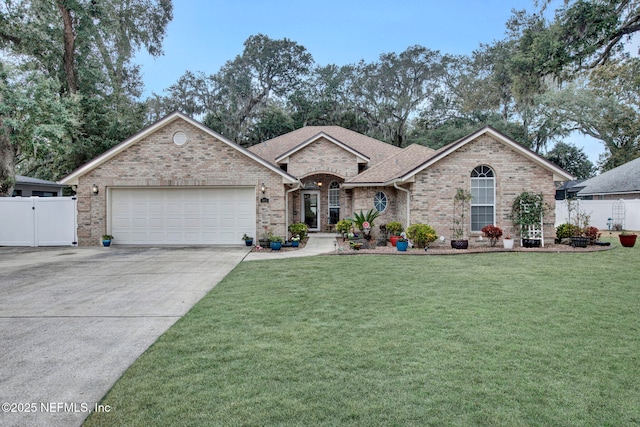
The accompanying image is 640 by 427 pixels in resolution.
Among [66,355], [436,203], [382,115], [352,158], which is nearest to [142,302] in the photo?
[66,355]

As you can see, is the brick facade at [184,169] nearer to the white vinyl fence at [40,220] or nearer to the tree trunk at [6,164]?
the white vinyl fence at [40,220]

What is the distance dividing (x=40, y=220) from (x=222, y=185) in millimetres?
7515

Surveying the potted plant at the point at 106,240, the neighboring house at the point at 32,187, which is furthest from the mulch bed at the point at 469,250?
the neighboring house at the point at 32,187

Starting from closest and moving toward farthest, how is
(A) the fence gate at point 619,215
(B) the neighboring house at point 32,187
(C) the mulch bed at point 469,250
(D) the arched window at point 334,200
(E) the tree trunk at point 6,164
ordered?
1. (C) the mulch bed at point 469,250
2. (E) the tree trunk at point 6,164
3. (D) the arched window at point 334,200
4. (A) the fence gate at point 619,215
5. (B) the neighboring house at point 32,187

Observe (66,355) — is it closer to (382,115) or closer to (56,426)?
(56,426)

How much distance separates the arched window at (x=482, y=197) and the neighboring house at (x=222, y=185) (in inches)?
1.4

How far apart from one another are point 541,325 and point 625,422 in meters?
2.23

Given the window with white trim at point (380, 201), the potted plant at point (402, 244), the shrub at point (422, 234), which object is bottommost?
the potted plant at point (402, 244)

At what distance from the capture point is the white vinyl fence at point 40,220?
1485 centimetres

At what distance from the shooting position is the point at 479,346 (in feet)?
13.7

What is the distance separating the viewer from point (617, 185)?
79.5ft

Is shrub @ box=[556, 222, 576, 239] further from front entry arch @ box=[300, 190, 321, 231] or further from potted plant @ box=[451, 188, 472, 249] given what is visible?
front entry arch @ box=[300, 190, 321, 231]

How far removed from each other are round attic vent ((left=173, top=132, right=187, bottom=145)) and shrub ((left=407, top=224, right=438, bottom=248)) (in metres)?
9.10

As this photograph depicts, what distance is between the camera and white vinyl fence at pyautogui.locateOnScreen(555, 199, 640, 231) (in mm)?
21291
